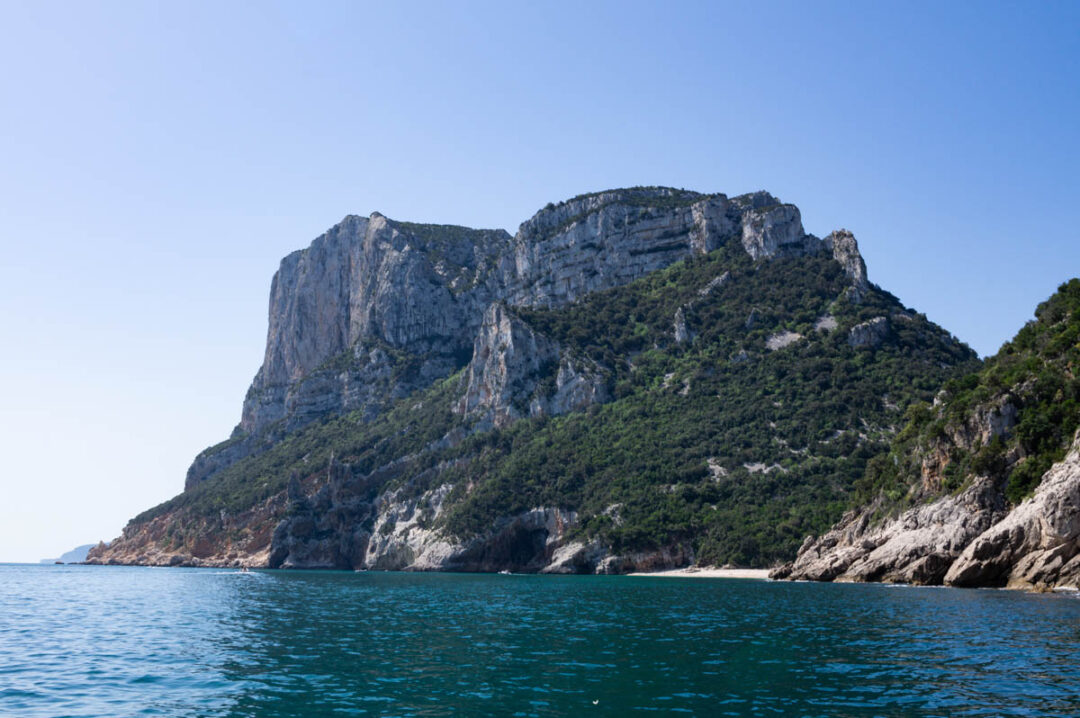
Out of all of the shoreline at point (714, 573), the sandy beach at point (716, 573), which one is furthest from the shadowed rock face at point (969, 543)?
the sandy beach at point (716, 573)

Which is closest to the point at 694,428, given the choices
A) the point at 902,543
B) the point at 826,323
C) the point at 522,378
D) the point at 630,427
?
the point at 630,427

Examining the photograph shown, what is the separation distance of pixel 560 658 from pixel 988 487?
2071 inches

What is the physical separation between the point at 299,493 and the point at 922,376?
121420 mm

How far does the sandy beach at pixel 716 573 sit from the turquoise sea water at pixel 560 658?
38115 mm

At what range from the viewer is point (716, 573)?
100500 mm

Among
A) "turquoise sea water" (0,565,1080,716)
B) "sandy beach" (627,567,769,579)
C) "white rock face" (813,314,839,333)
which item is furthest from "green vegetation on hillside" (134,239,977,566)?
"turquoise sea water" (0,565,1080,716)

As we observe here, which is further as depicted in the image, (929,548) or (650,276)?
(650,276)

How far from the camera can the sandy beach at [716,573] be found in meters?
95.0

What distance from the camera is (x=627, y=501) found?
399ft

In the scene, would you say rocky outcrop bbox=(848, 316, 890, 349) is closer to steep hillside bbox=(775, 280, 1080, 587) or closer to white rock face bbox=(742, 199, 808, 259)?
white rock face bbox=(742, 199, 808, 259)

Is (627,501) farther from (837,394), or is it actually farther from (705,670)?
(705,670)

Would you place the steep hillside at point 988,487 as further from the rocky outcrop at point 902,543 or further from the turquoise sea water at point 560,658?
the turquoise sea water at point 560,658

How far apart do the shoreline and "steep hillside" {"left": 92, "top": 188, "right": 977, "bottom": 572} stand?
97.3 inches

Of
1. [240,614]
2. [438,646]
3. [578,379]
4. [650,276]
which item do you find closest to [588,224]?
[650,276]
